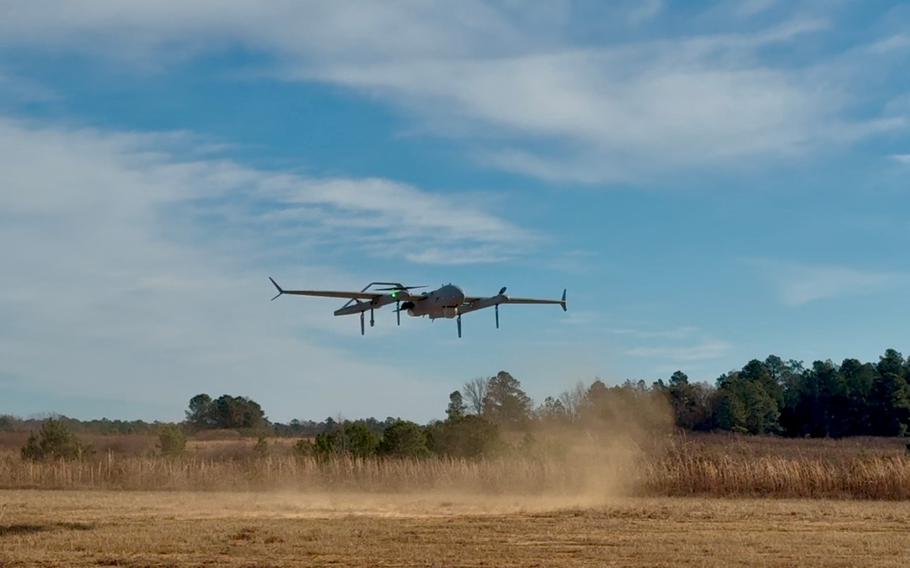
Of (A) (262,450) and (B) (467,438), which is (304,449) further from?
(B) (467,438)

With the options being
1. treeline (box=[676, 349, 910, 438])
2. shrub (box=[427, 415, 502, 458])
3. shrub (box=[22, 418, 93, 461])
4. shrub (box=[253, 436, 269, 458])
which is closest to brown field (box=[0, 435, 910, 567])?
shrub (box=[253, 436, 269, 458])

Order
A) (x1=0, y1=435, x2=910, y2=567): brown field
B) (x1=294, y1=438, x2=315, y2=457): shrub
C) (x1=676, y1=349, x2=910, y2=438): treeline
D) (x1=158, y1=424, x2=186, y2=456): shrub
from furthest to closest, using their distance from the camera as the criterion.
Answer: (x1=676, y1=349, x2=910, y2=438): treeline → (x1=158, y1=424, x2=186, y2=456): shrub → (x1=294, y1=438, x2=315, y2=457): shrub → (x1=0, y1=435, x2=910, y2=567): brown field

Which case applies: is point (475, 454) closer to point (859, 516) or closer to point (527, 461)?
point (527, 461)

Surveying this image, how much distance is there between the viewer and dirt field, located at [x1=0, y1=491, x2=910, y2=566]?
23.8m

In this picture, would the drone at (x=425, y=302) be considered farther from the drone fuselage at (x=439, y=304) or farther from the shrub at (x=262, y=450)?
the shrub at (x=262, y=450)

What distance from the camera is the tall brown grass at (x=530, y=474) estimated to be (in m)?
43.1

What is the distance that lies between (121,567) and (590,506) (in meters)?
18.6

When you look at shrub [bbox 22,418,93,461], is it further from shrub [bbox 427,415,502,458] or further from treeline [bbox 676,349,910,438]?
treeline [bbox 676,349,910,438]

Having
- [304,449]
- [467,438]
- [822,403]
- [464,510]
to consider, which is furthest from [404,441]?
[822,403]

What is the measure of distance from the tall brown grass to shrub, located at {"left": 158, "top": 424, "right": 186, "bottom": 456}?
16.7ft

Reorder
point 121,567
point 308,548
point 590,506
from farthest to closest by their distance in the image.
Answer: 1. point 590,506
2. point 308,548
3. point 121,567

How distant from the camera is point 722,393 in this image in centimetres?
8838

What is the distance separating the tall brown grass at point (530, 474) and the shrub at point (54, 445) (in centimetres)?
223

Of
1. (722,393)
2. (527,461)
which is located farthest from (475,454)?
(722,393)
